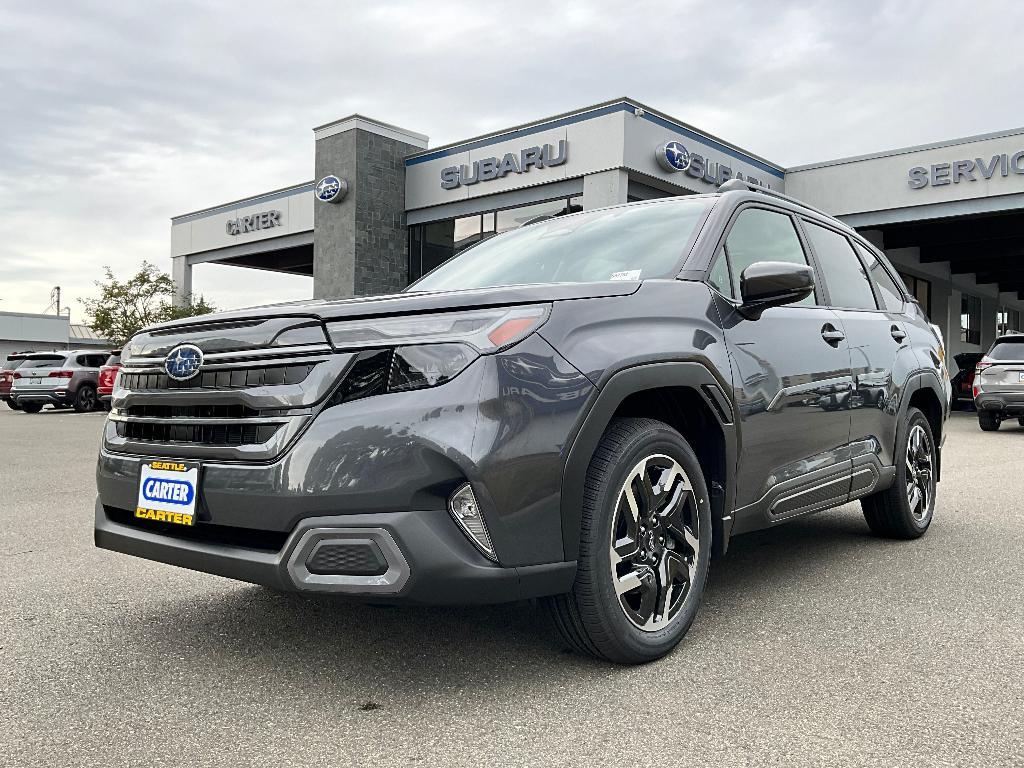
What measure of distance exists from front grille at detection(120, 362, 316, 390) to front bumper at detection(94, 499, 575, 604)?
16.9 inches

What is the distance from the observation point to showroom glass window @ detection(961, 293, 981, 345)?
32.7 meters

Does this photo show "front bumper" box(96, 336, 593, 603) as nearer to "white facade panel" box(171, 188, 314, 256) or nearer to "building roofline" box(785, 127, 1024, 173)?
"building roofline" box(785, 127, 1024, 173)

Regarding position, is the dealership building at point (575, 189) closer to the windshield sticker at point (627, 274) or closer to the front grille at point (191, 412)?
the windshield sticker at point (627, 274)

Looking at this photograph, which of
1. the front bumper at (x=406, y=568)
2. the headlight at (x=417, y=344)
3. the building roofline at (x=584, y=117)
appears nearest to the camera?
the front bumper at (x=406, y=568)

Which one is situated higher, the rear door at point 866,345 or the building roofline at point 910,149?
the building roofline at point 910,149

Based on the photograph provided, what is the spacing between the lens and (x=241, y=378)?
2.77 m

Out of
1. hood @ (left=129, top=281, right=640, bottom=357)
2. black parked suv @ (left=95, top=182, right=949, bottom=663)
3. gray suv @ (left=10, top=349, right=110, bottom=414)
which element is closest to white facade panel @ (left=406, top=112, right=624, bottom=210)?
gray suv @ (left=10, top=349, right=110, bottom=414)

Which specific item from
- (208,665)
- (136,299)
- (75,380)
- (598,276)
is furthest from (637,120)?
(136,299)

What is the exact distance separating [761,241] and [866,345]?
93 centimetres

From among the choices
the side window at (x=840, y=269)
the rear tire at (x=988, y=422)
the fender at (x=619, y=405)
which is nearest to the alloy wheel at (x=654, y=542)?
the fender at (x=619, y=405)

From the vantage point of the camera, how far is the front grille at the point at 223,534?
269 centimetres

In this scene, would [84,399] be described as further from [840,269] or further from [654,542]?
[654,542]

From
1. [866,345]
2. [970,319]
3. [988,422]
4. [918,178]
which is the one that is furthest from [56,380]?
[970,319]

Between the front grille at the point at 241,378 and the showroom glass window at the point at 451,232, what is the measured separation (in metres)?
18.1
